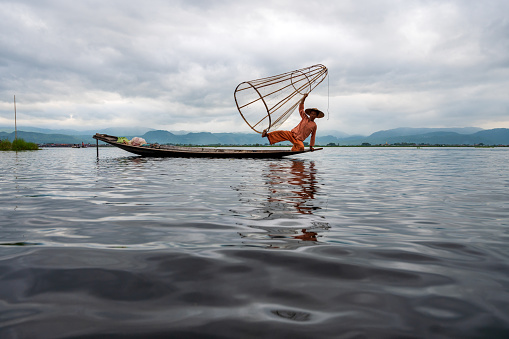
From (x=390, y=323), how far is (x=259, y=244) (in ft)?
7.52

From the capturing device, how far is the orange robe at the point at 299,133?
1147 inches

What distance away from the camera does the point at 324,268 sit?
3.65m

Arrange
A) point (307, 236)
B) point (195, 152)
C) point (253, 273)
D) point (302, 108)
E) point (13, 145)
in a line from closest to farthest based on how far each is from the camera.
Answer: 1. point (253, 273)
2. point (307, 236)
3. point (302, 108)
4. point (195, 152)
5. point (13, 145)

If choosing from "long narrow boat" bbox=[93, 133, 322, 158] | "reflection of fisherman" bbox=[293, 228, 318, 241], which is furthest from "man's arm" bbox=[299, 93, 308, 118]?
"reflection of fisherman" bbox=[293, 228, 318, 241]

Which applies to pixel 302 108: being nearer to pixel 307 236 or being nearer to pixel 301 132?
pixel 301 132

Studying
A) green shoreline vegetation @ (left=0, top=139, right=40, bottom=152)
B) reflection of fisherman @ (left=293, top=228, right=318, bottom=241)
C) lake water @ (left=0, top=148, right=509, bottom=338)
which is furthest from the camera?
green shoreline vegetation @ (left=0, top=139, right=40, bottom=152)

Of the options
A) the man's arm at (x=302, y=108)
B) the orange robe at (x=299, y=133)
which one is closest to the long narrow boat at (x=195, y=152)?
the orange robe at (x=299, y=133)

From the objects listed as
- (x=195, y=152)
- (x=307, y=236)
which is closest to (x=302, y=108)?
(x=195, y=152)

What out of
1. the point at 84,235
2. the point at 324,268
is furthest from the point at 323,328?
the point at 84,235

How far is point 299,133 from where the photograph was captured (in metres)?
29.8

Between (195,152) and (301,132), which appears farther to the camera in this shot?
(195,152)

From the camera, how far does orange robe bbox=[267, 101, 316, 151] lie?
29131 millimetres

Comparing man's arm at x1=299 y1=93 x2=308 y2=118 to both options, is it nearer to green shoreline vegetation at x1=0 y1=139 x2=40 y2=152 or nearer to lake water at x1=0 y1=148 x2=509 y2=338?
lake water at x1=0 y1=148 x2=509 y2=338

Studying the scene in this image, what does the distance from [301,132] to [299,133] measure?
235 mm
